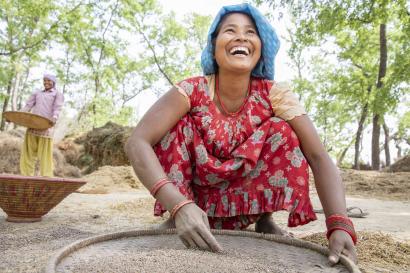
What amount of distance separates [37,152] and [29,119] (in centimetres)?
91

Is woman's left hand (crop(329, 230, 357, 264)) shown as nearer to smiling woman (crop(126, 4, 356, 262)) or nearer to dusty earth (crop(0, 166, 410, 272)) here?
dusty earth (crop(0, 166, 410, 272))

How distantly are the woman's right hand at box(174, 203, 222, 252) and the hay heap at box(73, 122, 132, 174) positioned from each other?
24.3ft

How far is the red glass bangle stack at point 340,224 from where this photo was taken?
1.38 metres

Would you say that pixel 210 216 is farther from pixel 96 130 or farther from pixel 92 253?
pixel 96 130

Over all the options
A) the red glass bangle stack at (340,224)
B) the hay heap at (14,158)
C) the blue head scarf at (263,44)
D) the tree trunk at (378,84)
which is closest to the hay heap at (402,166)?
the tree trunk at (378,84)

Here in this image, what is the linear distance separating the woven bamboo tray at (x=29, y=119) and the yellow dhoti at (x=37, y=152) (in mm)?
323

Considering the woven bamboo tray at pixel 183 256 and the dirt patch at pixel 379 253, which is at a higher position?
the woven bamboo tray at pixel 183 256

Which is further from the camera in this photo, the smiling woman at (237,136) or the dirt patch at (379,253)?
the smiling woman at (237,136)

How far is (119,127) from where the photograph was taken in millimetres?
9508

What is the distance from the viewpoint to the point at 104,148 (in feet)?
30.0

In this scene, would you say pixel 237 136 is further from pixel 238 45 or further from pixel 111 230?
pixel 111 230

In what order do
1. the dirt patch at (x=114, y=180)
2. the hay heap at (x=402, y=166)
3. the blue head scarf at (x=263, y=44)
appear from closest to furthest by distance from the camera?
the blue head scarf at (x=263, y=44) → the dirt patch at (x=114, y=180) → the hay heap at (x=402, y=166)

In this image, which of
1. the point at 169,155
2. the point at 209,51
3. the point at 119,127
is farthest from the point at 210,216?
the point at 119,127

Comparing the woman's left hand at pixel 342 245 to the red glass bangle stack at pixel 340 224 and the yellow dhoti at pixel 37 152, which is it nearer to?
the red glass bangle stack at pixel 340 224
